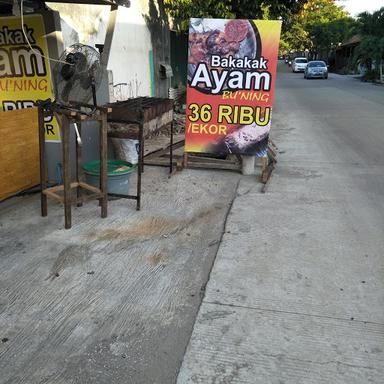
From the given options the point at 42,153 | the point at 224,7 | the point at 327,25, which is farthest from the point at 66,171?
the point at 327,25

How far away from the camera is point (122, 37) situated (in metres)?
9.62

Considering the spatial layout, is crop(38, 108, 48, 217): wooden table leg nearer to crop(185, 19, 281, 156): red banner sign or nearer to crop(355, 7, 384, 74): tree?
crop(185, 19, 281, 156): red banner sign

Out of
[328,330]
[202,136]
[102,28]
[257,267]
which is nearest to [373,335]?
[328,330]

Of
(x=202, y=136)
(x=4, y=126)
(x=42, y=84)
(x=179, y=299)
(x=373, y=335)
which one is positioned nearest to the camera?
(x=373, y=335)

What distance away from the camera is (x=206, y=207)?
5.62 m

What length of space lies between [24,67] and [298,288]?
468cm

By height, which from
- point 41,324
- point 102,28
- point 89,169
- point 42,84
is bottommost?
point 41,324

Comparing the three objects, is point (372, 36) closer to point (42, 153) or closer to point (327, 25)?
point (327, 25)

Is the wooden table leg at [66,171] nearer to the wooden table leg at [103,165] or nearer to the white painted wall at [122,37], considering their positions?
the wooden table leg at [103,165]

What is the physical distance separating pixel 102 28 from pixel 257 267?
565 cm

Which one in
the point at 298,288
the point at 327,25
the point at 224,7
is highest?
the point at 327,25

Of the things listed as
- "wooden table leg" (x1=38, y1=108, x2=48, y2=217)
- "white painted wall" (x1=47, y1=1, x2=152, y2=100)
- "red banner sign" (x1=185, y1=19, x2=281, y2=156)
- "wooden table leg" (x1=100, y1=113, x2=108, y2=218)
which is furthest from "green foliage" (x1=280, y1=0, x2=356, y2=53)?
"wooden table leg" (x1=38, y1=108, x2=48, y2=217)

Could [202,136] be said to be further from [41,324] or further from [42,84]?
[41,324]

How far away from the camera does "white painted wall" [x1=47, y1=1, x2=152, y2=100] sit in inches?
257
